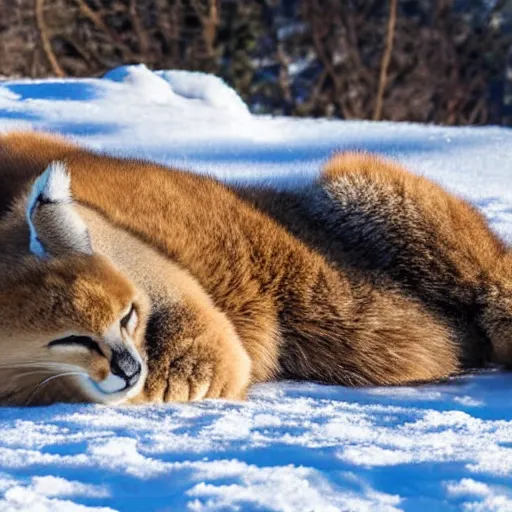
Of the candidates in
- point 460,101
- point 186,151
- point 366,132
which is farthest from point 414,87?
point 186,151

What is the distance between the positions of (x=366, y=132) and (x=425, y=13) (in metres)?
8.51

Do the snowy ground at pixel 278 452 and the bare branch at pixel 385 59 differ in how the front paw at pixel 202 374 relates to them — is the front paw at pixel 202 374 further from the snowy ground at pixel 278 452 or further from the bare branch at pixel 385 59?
the bare branch at pixel 385 59

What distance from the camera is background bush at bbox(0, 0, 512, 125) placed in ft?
41.5

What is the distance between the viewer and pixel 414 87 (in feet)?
44.7

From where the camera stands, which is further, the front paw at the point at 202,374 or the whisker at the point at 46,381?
the front paw at the point at 202,374

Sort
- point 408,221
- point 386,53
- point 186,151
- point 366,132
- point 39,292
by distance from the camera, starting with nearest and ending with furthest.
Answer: point 39,292
point 408,221
point 186,151
point 366,132
point 386,53

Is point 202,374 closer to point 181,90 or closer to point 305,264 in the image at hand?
point 305,264

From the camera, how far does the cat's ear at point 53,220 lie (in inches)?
96.5

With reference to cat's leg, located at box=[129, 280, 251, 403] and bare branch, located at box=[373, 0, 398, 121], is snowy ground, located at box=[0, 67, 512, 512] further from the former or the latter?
bare branch, located at box=[373, 0, 398, 121]

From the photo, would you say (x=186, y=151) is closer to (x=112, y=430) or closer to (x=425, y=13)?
(x=112, y=430)

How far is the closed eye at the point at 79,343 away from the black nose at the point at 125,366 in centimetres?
3

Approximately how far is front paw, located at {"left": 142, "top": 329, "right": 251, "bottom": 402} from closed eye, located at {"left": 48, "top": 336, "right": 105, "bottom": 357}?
0.73 feet

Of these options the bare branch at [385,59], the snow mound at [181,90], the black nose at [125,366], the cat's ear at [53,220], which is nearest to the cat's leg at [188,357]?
the black nose at [125,366]

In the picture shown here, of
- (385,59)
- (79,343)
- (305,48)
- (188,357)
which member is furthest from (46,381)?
(305,48)
